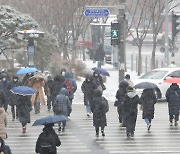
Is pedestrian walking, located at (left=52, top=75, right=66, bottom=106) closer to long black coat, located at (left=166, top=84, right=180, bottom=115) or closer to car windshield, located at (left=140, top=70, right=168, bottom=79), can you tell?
long black coat, located at (left=166, top=84, right=180, bottom=115)

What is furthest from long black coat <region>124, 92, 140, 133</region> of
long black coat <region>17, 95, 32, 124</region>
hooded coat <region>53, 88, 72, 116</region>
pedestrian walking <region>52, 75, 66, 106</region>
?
pedestrian walking <region>52, 75, 66, 106</region>

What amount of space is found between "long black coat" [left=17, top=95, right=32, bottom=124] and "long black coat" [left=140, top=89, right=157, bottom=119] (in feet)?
11.1

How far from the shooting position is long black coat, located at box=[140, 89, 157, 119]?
73.2ft

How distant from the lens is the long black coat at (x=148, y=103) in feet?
73.2

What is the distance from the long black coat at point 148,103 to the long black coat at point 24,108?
3371 mm

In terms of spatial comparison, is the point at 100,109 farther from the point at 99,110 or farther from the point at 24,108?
the point at 24,108

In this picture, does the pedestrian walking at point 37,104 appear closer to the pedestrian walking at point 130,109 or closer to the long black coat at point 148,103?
the long black coat at point 148,103

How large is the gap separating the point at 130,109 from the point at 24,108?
328 cm

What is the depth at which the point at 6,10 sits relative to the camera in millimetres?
39250

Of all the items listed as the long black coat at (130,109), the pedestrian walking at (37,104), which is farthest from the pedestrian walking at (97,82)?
the long black coat at (130,109)

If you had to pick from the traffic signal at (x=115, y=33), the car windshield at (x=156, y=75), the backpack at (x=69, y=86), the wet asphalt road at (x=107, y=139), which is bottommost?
the wet asphalt road at (x=107, y=139)

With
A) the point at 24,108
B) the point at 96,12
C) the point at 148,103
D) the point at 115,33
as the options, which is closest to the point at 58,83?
the point at 24,108

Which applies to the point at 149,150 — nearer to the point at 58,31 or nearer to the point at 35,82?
the point at 35,82

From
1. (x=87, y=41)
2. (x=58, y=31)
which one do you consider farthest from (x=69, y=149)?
(x=87, y=41)
